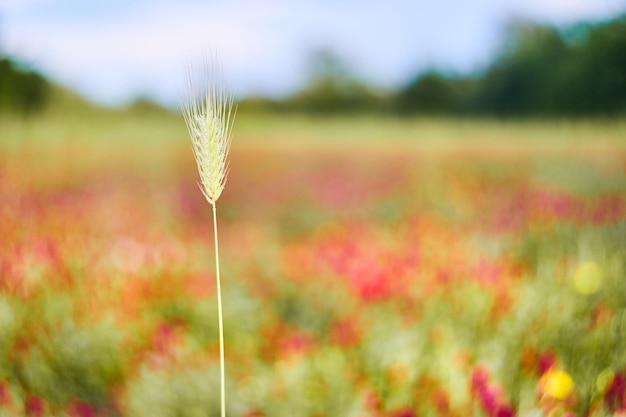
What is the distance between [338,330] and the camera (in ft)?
7.35

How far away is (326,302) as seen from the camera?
2.86 m

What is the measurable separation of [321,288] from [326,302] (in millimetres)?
100

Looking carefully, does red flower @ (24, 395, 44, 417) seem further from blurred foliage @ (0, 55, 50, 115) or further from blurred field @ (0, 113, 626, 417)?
blurred foliage @ (0, 55, 50, 115)

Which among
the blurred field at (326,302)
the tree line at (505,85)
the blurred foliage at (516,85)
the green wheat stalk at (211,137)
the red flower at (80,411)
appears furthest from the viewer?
the blurred foliage at (516,85)

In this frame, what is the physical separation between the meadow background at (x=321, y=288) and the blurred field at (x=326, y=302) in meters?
0.01

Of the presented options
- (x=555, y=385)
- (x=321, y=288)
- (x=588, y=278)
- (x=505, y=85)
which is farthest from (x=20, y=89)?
(x=505, y=85)

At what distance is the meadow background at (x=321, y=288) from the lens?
73.1 inches

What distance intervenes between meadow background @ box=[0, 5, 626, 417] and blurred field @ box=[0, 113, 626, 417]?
10 mm

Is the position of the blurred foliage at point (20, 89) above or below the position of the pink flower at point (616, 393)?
above

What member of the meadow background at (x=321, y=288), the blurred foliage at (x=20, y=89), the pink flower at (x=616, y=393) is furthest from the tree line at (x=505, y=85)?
the pink flower at (x=616, y=393)

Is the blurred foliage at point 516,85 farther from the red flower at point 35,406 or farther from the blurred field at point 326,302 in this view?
the red flower at point 35,406

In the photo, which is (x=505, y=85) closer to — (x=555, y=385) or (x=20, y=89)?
(x=20, y=89)

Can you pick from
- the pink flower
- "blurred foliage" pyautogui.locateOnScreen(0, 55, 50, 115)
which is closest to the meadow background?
the pink flower

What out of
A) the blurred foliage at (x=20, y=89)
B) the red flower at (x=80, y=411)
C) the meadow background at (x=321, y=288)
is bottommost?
the red flower at (x=80, y=411)
